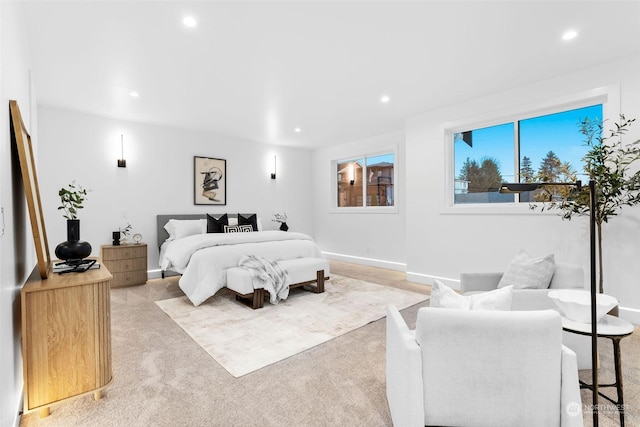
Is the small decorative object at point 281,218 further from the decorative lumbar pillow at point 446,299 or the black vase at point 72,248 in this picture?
the decorative lumbar pillow at point 446,299

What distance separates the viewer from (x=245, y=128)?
5.66 meters

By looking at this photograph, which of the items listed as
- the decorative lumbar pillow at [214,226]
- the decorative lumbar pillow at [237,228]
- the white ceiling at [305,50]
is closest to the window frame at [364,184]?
the white ceiling at [305,50]

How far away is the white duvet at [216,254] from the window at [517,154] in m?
2.49

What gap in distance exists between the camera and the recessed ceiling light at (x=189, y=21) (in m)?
2.42

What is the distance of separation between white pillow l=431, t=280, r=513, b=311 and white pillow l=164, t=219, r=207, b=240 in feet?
14.6

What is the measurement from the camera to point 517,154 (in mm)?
4016

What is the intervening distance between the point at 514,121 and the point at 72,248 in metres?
4.73

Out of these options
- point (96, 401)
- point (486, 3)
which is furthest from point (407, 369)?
point (486, 3)

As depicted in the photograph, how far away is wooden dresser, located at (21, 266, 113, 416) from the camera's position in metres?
1.67

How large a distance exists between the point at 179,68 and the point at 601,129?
4.39 m

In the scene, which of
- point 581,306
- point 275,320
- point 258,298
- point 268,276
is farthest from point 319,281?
point 581,306

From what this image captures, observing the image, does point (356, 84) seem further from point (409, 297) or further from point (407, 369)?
point (407, 369)

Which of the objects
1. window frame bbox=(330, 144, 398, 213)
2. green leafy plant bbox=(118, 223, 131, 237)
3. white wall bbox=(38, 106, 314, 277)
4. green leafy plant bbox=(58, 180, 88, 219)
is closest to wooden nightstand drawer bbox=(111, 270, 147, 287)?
white wall bbox=(38, 106, 314, 277)

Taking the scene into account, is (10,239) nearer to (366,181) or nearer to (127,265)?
(127,265)
